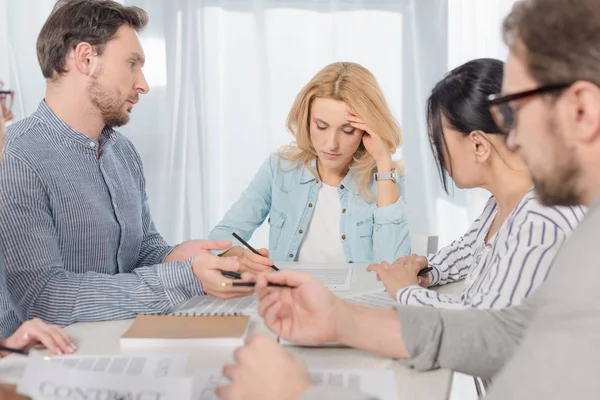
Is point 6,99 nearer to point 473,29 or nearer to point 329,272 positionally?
point 329,272

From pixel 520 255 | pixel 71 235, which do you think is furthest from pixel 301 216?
pixel 520 255

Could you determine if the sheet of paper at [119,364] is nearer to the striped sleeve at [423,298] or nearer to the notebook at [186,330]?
the notebook at [186,330]

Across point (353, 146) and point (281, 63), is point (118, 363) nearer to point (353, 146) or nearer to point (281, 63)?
point (353, 146)

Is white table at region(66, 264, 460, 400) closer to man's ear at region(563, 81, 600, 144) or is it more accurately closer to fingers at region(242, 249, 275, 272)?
fingers at region(242, 249, 275, 272)

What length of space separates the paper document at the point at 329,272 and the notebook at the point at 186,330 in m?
0.42

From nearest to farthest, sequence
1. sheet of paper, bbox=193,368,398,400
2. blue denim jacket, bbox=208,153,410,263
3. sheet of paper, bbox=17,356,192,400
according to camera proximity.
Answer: sheet of paper, bbox=17,356,192,400 → sheet of paper, bbox=193,368,398,400 → blue denim jacket, bbox=208,153,410,263

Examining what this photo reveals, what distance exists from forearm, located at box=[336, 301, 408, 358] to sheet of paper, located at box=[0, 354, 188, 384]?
271mm

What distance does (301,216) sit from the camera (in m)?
2.53

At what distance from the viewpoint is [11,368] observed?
3.94ft

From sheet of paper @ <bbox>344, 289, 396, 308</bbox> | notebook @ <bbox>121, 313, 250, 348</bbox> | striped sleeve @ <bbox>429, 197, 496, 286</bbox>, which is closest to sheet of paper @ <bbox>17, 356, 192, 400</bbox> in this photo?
notebook @ <bbox>121, 313, 250, 348</bbox>

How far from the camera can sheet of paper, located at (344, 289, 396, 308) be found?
160 cm

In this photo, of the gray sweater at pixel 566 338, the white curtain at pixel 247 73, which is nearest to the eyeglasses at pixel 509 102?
the gray sweater at pixel 566 338

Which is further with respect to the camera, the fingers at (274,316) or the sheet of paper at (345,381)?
the fingers at (274,316)

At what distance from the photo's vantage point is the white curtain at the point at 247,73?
3.54 m
